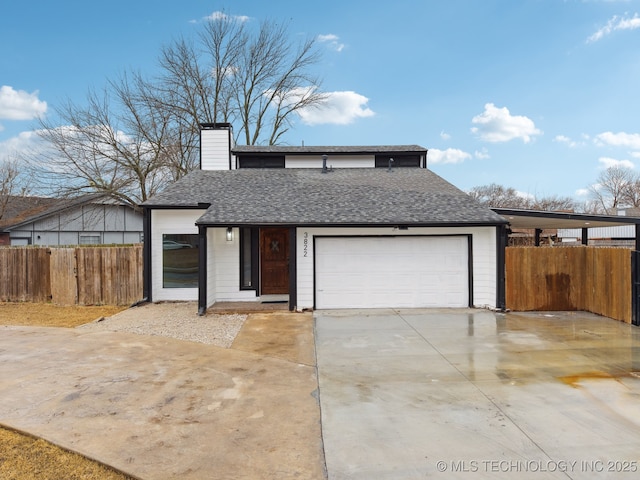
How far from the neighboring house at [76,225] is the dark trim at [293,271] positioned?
1674cm

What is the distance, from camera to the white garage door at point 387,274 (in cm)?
991

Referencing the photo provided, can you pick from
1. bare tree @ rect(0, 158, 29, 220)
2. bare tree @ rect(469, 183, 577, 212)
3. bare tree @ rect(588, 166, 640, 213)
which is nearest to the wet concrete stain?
bare tree @ rect(0, 158, 29, 220)

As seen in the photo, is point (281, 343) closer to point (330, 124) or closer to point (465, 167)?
point (330, 124)

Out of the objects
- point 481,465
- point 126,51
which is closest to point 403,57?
point 126,51

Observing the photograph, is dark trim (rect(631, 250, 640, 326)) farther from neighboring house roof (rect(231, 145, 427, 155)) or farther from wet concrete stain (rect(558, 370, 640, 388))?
neighboring house roof (rect(231, 145, 427, 155))

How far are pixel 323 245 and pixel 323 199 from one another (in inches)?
68.8

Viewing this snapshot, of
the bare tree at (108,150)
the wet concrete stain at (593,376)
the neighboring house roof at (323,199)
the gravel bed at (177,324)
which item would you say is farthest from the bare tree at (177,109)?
the wet concrete stain at (593,376)

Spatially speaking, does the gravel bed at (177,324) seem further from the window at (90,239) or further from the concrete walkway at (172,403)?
the window at (90,239)

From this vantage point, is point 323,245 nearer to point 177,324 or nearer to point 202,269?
point 202,269

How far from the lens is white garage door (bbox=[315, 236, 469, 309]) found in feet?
32.5

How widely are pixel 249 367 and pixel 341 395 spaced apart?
5.54 feet

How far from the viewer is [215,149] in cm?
1445

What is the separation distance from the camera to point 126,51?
641 inches

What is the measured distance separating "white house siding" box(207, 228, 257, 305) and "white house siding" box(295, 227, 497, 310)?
1.92 m
